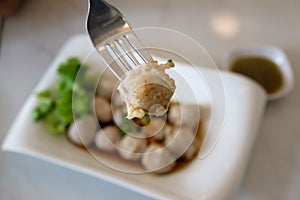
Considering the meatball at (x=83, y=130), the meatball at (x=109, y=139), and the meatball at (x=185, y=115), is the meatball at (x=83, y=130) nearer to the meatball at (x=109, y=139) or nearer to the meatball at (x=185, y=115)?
Result: the meatball at (x=109, y=139)

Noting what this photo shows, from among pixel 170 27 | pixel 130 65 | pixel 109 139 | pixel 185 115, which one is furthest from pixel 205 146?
pixel 170 27

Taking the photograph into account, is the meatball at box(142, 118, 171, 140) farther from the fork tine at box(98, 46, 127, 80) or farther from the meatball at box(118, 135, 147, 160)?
the fork tine at box(98, 46, 127, 80)

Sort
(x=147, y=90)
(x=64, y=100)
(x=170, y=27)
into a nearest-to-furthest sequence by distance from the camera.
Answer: (x=147, y=90)
(x=64, y=100)
(x=170, y=27)

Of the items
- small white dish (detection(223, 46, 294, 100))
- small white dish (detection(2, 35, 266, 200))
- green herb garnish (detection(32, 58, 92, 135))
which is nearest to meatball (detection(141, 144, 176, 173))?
small white dish (detection(2, 35, 266, 200))

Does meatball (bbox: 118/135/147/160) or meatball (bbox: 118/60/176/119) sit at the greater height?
meatball (bbox: 118/60/176/119)

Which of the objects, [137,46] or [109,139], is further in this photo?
[109,139]

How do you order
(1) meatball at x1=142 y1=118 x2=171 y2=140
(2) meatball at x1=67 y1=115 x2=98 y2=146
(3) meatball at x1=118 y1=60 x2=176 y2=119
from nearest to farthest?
1. (3) meatball at x1=118 y1=60 x2=176 y2=119
2. (1) meatball at x1=142 y1=118 x2=171 y2=140
3. (2) meatball at x1=67 y1=115 x2=98 y2=146

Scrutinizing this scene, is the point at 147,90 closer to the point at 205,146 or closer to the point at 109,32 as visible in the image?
the point at 109,32
